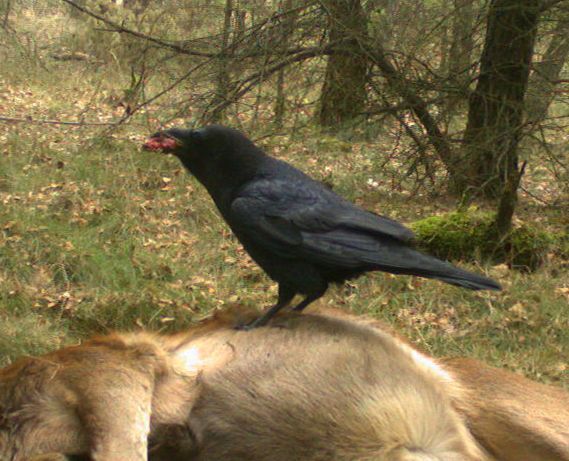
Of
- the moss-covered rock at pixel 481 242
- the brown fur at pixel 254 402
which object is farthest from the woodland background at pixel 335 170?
the brown fur at pixel 254 402

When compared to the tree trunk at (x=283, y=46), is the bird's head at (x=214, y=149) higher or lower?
lower

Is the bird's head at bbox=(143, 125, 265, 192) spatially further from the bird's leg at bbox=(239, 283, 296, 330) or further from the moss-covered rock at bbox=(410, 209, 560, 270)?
the moss-covered rock at bbox=(410, 209, 560, 270)

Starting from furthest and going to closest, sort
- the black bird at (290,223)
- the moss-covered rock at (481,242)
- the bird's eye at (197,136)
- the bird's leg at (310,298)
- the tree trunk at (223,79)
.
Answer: the tree trunk at (223,79) → the moss-covered rock at (481,242) → the bird's eye at (197,136) → the bird's leg at (310,298) → the black bird at (290,223)

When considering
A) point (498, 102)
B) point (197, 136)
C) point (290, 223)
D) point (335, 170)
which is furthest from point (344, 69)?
point (290, 223)

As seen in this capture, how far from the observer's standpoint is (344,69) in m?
7.72

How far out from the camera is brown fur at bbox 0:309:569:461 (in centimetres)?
277

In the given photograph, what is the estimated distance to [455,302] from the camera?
526cm

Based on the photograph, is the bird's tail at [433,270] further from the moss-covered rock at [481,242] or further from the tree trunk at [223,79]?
the tree trunk at [223,79]

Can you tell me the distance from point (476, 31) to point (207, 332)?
14.7 ft

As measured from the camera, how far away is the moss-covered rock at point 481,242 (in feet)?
19.4

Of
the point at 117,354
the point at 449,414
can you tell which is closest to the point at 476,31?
the point at 449,414

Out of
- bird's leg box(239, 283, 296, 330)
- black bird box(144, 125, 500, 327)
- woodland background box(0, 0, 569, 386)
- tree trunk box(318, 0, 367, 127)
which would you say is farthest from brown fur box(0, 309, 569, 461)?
tree trunk box(318, 0, 367, 127)

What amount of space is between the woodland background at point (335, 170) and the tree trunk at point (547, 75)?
0.03 m

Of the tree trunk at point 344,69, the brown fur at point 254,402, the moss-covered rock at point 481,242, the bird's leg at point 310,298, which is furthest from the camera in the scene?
the tree trunk at point 344,69
